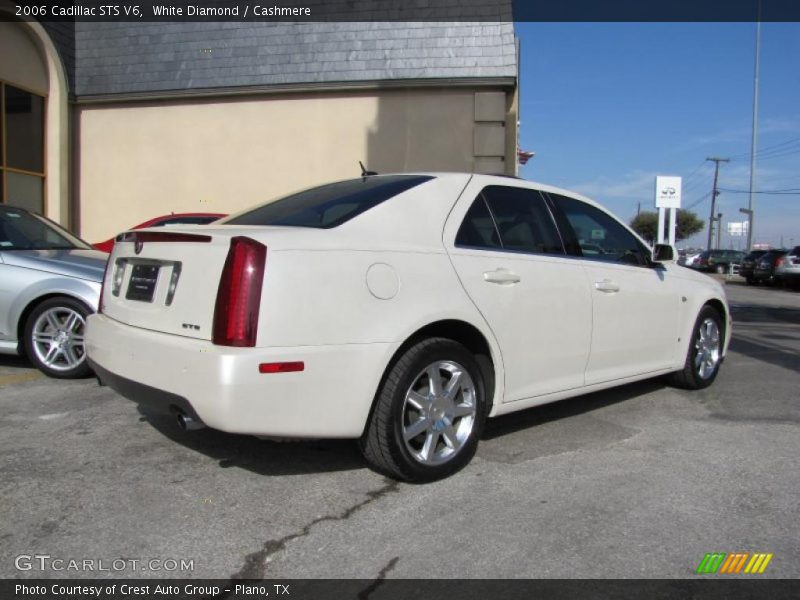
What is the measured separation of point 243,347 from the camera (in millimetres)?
2711

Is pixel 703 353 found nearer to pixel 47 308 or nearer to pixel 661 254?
pixel 661 254

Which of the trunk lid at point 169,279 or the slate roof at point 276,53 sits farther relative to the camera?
the slate roof at point 276,53

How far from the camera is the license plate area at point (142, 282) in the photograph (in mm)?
3209

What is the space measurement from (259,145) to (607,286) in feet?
32.2

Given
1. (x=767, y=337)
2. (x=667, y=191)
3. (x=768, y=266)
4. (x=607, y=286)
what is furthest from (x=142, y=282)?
(x=768, y=266)

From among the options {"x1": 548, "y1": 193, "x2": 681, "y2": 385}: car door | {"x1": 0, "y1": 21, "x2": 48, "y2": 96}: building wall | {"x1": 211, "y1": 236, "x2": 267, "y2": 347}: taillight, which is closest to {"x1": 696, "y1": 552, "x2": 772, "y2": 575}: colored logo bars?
{"x1": 548, "y1": 193, "x2": 681, "y2": 385}: car door

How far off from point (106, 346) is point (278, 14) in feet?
35.5

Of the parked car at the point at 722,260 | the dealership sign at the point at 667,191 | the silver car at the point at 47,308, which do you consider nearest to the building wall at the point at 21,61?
the silver car at the point at 47,308

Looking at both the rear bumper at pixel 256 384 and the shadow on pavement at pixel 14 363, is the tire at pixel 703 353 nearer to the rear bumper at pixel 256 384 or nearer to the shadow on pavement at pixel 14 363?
the rear bumper at pixel 256 384

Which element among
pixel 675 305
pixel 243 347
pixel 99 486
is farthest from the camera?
pixel 675 305

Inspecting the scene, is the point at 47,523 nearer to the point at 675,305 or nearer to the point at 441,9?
the point at 675,305

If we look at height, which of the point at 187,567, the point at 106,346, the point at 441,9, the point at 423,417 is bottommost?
the point at 187,567

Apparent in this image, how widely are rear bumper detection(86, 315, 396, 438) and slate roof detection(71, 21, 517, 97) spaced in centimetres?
986

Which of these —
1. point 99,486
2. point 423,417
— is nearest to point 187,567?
point 99,486
